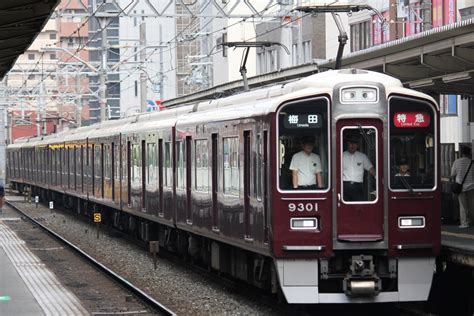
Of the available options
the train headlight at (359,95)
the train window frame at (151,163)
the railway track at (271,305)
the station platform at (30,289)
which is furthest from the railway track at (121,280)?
the train headlight at (359,95)

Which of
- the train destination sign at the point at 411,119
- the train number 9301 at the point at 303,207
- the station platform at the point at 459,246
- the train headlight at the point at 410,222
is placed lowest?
the station platform at the point at 459,246

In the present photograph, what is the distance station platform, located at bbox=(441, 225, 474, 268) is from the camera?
1238 centimetres

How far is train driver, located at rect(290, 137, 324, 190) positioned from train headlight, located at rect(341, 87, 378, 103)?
569 mm

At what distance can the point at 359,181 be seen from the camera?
12.9 meters

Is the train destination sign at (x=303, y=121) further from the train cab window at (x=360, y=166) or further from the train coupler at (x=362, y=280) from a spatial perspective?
the train coupler at (x=362, y=280)

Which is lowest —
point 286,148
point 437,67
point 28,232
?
point 28,232

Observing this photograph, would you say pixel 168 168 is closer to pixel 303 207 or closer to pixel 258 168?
pixel 258 168

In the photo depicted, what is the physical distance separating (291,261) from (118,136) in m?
14.7

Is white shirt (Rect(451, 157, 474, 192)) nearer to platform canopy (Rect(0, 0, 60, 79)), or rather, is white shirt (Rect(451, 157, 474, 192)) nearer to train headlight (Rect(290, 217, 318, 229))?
A: train headlight (Rect(290, 217, 318, 229))

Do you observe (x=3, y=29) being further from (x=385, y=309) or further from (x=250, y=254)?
(x=385, y=309)

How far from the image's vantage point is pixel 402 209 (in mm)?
12953

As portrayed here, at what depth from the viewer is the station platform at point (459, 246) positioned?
487 inches

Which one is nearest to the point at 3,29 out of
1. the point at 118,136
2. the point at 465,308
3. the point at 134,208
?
the point at 465,308

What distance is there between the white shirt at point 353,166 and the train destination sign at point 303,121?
0.44 m
